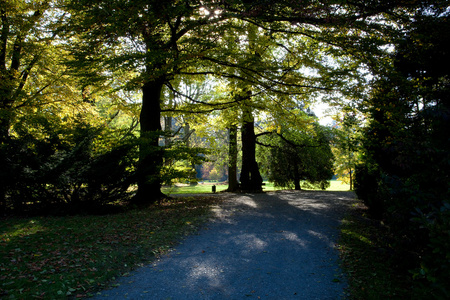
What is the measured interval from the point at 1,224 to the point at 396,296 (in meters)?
→ 7.94

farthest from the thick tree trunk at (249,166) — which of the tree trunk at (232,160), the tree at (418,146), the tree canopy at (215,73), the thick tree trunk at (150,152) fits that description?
the tree at (418,146)

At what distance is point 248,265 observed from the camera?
4.75 metres

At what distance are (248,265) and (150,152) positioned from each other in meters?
5.45

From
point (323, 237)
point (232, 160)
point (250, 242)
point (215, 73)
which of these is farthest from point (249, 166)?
point (250, 242)

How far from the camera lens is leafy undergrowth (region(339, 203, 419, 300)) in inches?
146

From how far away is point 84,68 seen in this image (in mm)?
7891

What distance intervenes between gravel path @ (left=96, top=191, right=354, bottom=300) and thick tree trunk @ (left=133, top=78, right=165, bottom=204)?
10.1 ft

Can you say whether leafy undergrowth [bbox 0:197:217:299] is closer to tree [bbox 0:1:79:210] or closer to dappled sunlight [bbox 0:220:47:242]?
dappled sunlight [bbox 0:220:47:242]

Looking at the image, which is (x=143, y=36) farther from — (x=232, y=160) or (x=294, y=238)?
(x=232, y=160)

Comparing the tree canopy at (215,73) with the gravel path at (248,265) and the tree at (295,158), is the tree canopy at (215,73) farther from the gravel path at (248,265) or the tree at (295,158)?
the tree at (295,158)

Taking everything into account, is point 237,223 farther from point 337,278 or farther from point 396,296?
point 396,296

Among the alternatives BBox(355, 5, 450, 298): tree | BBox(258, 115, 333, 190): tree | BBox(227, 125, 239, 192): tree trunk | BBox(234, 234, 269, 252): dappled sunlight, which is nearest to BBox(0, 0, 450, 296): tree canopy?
BBox(355, 5, 450, 298): tree

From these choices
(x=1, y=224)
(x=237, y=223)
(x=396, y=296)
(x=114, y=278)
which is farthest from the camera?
(x=237, y=223)

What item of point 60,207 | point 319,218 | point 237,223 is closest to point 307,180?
point 319,218
